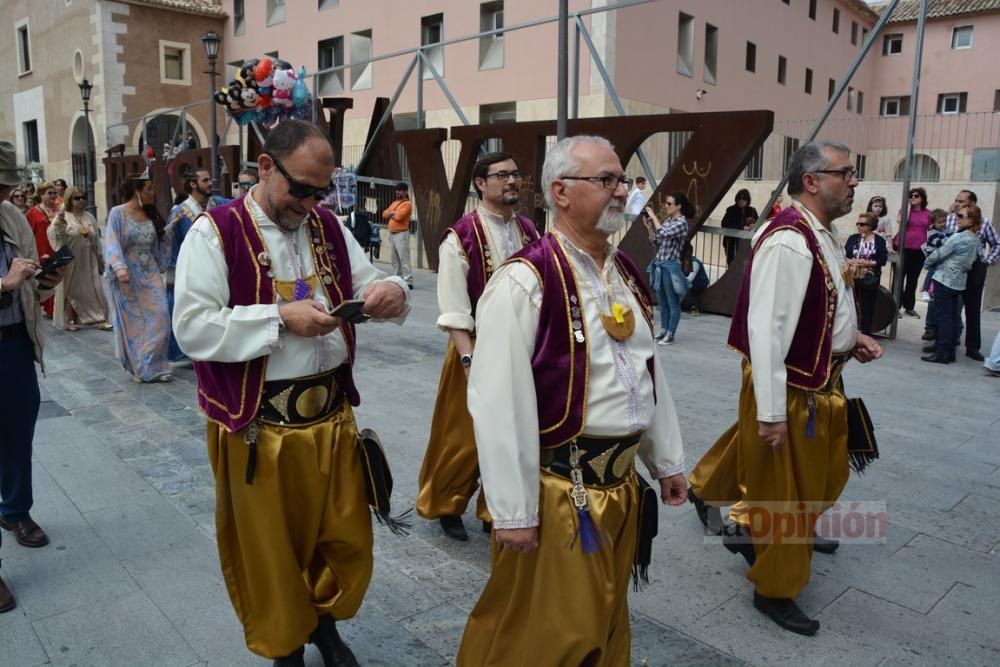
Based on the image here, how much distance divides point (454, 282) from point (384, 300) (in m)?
1.23

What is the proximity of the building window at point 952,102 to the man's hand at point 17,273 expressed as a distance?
35656 mm

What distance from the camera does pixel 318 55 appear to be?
27.1m

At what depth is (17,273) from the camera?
328cm

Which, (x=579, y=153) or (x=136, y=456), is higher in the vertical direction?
(x=579, y=153)

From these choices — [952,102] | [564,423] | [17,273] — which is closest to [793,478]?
[564,423]

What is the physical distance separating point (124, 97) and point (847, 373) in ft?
95.6

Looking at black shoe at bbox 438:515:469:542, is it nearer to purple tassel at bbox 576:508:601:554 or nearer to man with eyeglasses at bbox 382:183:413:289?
purple tassel at bbox 576:508:601:554

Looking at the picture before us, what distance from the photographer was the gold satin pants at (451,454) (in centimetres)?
397

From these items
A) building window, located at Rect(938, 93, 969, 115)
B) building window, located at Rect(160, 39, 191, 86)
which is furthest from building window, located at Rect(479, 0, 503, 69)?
building window, located at Rect(938, 93, 969, 115)

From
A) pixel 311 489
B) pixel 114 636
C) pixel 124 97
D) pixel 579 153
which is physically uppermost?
pixel 124 97

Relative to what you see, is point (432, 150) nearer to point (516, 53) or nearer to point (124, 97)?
point (516, 53)

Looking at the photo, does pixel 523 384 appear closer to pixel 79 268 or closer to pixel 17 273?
pixel 17 273

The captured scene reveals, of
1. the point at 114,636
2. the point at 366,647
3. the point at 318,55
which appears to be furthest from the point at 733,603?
the point at 318,55

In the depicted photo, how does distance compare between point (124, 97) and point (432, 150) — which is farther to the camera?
point (124, 97)
